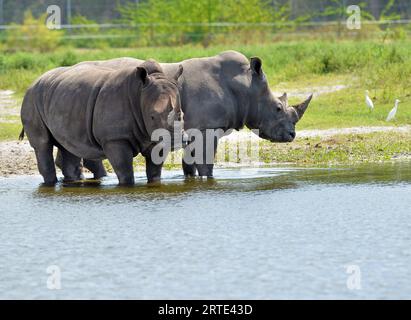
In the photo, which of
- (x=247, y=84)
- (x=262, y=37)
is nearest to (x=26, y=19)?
(x=262, y=37)

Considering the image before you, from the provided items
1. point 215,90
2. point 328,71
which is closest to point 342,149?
point 215,90

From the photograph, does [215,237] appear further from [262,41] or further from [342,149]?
[262,41]

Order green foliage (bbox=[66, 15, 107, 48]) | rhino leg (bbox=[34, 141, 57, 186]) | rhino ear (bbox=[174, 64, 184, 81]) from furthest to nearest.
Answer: green foliage (bbox=[66, 15, 107, 48])
rhino leg (bbox=[34, 141, 57, 186])
rhino ear (bbox=[174, 64, 184, 81])

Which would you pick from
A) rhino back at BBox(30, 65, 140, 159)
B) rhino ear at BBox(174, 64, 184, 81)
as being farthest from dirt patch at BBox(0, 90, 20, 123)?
rhino ear at BBox(174, 64, 184, 81)

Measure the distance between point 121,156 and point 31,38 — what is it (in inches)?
833

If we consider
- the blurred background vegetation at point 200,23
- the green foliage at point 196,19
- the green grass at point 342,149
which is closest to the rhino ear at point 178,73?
the green grass at point 342,149

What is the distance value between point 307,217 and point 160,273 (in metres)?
2.53

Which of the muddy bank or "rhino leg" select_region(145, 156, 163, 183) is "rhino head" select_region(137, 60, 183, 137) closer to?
"rhino leg" select_region(145, 156, 163, 183)

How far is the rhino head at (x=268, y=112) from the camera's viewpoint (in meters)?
13.9

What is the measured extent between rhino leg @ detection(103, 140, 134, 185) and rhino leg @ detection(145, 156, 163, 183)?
1.27ft

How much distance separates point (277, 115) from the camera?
14.2 metres

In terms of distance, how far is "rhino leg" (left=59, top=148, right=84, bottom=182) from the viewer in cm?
1414

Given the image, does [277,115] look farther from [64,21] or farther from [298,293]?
[64,21]

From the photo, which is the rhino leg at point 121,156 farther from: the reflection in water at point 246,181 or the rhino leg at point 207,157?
the rhino leg at point 207,157
